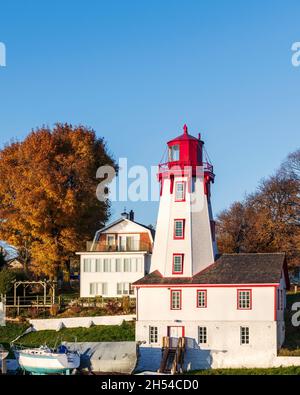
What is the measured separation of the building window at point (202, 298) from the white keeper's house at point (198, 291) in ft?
0.21

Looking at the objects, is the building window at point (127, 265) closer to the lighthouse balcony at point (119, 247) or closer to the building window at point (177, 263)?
the lighthouse balcony at point (119, 247)

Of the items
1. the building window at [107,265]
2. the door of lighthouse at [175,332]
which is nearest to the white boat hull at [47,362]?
the door of lighthouse at [175,332]

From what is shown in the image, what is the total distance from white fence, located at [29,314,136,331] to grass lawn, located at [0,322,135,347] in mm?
618

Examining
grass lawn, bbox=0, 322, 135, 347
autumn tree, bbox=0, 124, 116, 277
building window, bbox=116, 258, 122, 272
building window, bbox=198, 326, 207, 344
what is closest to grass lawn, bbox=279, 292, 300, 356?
building window, bbox=198, 326, 207, 344

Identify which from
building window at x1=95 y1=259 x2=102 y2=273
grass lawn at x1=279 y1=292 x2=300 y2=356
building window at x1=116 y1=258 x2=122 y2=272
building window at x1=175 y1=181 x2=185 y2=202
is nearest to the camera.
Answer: grass lawn at x1=279 y1=292 x2=300 y2=356

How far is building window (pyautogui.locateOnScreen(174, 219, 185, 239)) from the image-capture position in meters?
58.2

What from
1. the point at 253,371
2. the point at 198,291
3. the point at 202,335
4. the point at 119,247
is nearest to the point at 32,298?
the point at 119,247

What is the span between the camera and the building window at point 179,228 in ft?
191

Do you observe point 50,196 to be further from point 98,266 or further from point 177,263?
point 177,263

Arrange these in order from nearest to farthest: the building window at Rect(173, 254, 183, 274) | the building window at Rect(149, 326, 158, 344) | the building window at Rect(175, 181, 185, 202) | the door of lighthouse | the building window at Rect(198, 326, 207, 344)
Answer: the building window at Rect(198, 326, 207, 344) < the door of lighthouse < the building window at Rect(149, 326, 158, 344) < the building window at Rect(173, 254, 183, 274) < the building window at Rect(175, 181, 185, 202)

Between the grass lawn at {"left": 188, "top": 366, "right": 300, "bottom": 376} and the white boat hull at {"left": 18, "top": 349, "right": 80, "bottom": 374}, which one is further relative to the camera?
the grass lawn at {"left": 188, "top": 366, "right": 300, "bottom": 376}

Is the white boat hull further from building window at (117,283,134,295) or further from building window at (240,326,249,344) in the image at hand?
building window at (117,283,134,295)
